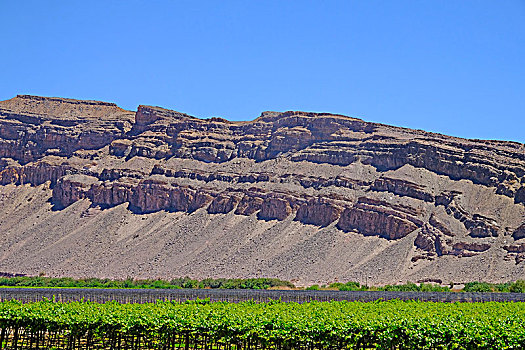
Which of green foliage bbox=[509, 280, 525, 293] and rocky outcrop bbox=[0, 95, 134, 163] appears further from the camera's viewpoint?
rocky outcrop bbox=[0, 95, 134, 163]

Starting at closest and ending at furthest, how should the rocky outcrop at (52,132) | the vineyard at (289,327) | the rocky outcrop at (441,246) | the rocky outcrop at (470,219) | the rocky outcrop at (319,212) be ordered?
the vineyard at (289,327) → the rocky outcrop at (441,246) → the rocky outcrop at (470,219) → the rocky outcrop at (319,212) → the rocky outcrop at (52,132)

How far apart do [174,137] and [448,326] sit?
135176mm

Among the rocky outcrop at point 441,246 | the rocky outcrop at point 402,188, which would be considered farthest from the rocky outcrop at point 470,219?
the rocky outcrop at point 441,246

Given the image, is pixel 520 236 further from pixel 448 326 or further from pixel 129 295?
pixel 448 326

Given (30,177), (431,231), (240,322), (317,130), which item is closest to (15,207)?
(30,177)

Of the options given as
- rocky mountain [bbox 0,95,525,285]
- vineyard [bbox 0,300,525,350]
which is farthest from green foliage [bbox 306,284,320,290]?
vineyard [bbox 0,300,525,350]

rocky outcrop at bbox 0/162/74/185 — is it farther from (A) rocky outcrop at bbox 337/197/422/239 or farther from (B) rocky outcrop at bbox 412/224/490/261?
(B) rocky outcrop at bbox 412/224/490/261

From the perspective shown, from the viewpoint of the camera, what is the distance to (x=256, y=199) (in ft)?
443

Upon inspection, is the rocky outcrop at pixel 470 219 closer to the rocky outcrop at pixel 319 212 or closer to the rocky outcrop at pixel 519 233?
the rocky outcrop at pixel 519 233

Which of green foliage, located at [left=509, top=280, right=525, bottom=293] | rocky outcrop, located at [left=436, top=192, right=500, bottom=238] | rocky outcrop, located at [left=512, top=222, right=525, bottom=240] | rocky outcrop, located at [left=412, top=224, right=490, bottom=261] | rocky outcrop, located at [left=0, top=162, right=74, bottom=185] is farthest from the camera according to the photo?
rocky outcrop, located at [left=0, top=162, right=74, bottom=185]

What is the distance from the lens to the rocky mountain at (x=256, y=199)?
112 metres

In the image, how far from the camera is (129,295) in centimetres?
7275

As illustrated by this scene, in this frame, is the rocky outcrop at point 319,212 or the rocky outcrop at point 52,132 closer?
the rocky outcrop at point 319,212

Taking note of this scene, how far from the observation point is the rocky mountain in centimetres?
11212
